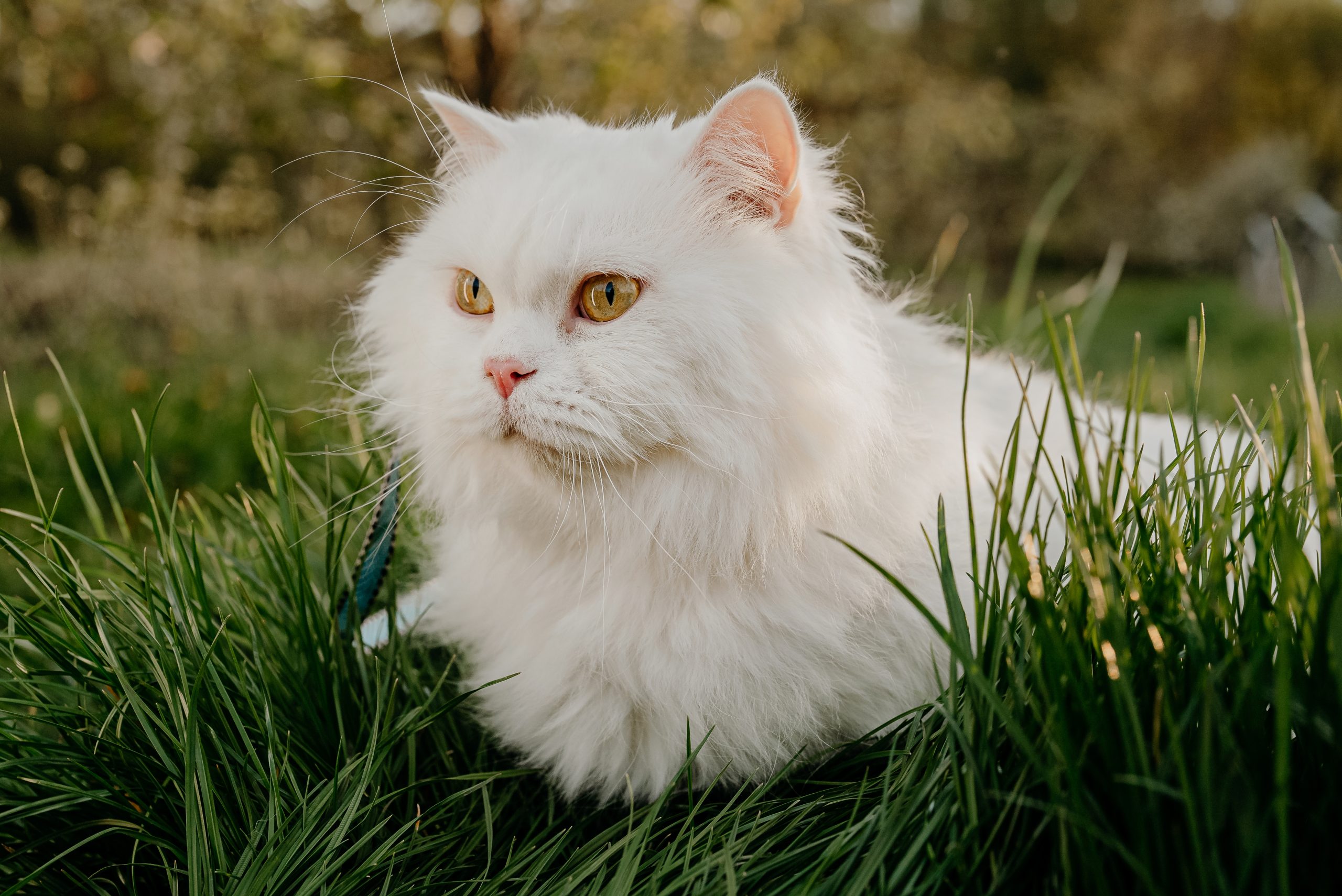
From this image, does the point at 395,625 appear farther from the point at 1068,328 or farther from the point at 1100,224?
the point at 1100,224

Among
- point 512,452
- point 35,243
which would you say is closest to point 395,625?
point 512,452

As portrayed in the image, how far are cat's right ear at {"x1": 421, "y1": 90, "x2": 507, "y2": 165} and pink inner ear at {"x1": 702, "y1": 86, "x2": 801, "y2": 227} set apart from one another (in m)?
0.43

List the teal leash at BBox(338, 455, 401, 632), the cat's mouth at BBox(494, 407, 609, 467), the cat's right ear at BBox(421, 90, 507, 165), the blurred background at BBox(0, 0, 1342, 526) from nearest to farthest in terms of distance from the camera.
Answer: the cat's mouth at BBox(494, 407, 609, 467), the cat's right ear at BBox(421, 90, 507, 165), the teal leash at BBox(338, 455, 401, 632), the blurred background at BBox(0, 0, 1342, 526)

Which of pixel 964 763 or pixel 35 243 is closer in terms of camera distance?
pixel 964 763

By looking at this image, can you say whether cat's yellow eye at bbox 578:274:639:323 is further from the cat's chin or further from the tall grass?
the tall grass

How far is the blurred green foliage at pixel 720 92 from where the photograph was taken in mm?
4750

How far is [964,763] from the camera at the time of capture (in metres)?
1.13

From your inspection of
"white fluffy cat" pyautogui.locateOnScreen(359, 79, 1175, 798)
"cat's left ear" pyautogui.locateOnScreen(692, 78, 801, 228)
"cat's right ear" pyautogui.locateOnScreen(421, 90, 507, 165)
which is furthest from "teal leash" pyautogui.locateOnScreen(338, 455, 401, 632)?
"cat's left ear" pyautogui.locateOnScreen(692, 78, 801, 228)

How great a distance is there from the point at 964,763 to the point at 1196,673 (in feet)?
1.02

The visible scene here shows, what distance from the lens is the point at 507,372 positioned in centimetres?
121

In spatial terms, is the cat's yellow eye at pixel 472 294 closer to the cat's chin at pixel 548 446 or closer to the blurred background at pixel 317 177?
the cat's chin at pixel 548 446

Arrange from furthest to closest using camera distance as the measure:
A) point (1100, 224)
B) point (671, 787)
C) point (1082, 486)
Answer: point (1100, 224) → point (671, 787) → point (1082, 486)

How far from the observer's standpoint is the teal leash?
1648mm

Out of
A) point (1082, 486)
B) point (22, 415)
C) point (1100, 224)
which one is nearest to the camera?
point (1082, 486)
